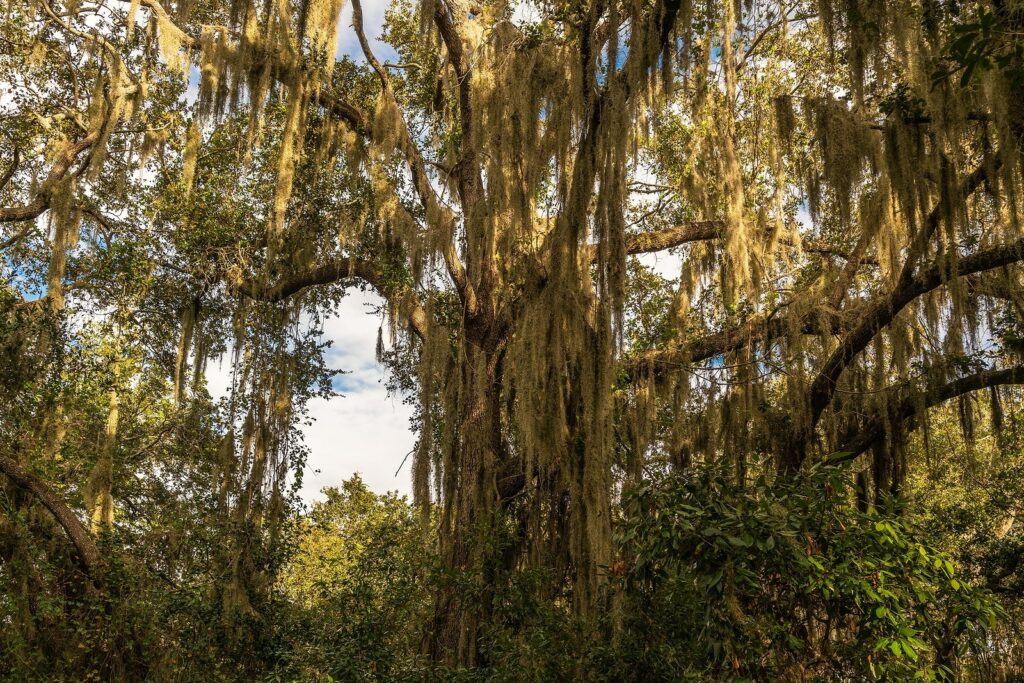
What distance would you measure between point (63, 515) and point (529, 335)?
14.4 feet

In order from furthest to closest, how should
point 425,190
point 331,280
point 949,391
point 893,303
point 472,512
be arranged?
point 331,280, point 425,190, point 472,512, point 949,391, point 893,303

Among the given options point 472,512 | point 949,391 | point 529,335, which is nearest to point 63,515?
point 472,512

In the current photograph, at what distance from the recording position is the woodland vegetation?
15.6 ft

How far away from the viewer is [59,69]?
9078mm

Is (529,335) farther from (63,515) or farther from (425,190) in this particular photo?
(63,515)

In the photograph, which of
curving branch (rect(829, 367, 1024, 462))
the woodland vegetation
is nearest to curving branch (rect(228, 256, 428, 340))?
the woodland vegetation

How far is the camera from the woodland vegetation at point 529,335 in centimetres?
477

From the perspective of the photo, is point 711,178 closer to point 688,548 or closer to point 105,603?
point 688,548

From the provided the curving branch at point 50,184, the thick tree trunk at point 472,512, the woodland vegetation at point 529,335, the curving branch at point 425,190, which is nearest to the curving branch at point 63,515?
the woodland vegetation at point 529,335

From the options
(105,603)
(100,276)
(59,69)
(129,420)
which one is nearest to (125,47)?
(59,69)

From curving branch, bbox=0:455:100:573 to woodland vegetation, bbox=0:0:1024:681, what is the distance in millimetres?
45

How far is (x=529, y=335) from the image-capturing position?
700 cm

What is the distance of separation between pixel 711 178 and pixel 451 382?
350 cm

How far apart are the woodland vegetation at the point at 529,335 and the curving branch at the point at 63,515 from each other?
5 cm
